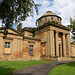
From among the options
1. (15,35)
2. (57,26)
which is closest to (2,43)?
(15,35)

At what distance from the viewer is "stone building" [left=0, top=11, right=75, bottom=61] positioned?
21312 millimetres

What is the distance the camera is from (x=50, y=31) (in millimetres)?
24391

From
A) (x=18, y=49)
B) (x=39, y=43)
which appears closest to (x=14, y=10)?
(x=18, y=49)

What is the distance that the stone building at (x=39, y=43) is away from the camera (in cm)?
2131

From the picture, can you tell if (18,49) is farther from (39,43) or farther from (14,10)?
(14,10)

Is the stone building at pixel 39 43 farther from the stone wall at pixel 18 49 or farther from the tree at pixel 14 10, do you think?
the tree at pixel 14 10

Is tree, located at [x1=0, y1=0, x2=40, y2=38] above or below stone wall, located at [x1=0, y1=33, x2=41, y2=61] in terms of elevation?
above

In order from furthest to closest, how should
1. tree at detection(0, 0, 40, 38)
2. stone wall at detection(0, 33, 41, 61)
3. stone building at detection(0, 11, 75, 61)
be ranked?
1. stone building at detection(0, 11, 75, 61)
2. stone wall at detection(0, 33, 41, 61)
3. tree at detection(0, 0, 40, 38)

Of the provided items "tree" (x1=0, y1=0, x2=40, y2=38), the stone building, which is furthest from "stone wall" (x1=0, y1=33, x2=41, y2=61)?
"tree" (x1=0, y1=0, x2=40, y2=38)

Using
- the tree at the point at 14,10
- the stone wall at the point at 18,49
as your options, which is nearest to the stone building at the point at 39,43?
the stone wall at the point at 18,49

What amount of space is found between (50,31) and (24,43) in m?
7.29

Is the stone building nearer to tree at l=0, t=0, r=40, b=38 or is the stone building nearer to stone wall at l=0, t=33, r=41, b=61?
stone wall at l=0, t=33, r=41, b=61

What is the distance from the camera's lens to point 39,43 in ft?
88.8

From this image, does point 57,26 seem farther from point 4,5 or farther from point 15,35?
point 4,5
